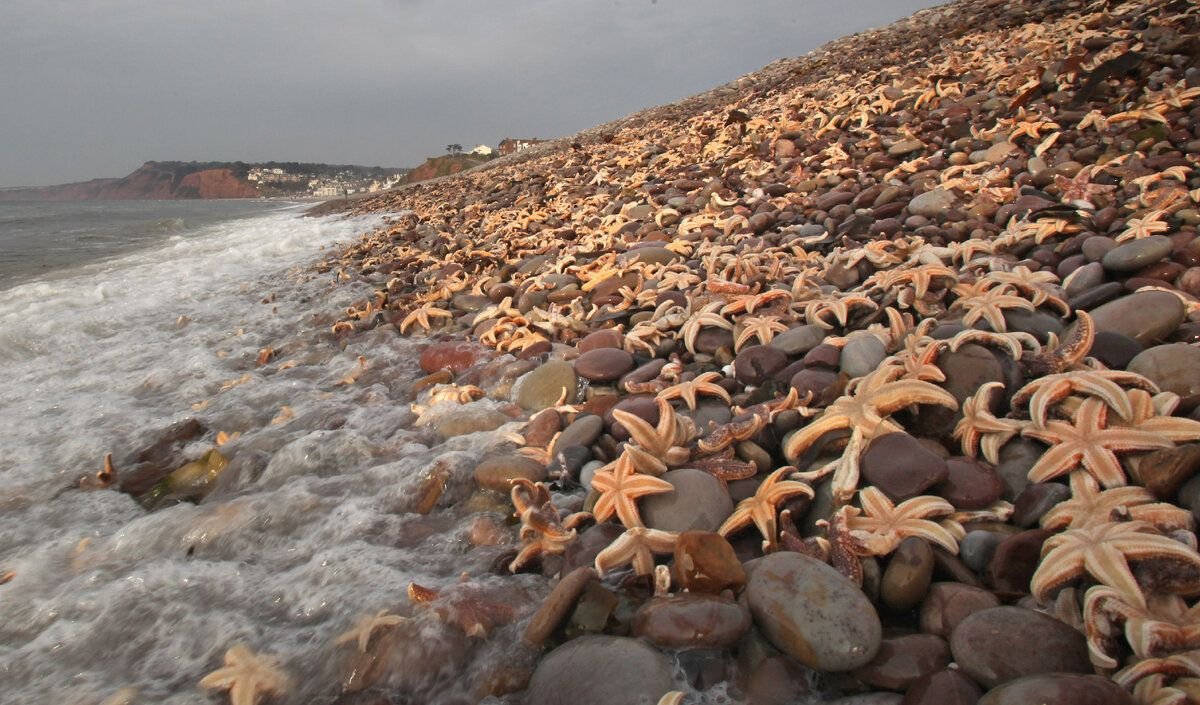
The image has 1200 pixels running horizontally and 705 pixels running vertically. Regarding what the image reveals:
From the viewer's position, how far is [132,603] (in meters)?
2.96

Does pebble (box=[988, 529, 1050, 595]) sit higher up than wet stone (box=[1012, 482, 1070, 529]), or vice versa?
wet stone (box=[1012, 482, 1070, 529])

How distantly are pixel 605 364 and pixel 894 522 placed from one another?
237 centimetres

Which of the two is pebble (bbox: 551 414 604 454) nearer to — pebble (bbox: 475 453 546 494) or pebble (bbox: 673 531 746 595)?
pebble (bbox: 475 453 546 494)

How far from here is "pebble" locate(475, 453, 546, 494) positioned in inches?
137

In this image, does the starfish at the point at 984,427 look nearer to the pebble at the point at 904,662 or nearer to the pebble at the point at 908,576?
the pebble at the point at 908,576

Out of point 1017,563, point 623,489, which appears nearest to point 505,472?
point 623,489

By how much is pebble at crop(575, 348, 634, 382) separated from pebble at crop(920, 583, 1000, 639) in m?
2.51

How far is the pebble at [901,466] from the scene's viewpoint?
96.0 inches

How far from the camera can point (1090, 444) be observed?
2260 millimetres

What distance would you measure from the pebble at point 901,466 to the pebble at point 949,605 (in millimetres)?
423

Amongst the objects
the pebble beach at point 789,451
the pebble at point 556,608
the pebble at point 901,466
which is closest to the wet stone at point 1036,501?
the pebble beach at point 789,451

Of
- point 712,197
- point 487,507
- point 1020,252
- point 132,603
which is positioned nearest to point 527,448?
point 487,507

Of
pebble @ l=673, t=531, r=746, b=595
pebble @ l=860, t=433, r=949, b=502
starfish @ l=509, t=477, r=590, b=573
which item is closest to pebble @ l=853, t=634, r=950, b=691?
pebble @ l=673, t=531, r=746, b=595

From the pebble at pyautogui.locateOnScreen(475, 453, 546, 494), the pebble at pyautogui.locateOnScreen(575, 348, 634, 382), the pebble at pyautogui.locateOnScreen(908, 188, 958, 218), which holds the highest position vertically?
the pebble at pyautogui.locateOnScreen(908, 188, 958, 218)
